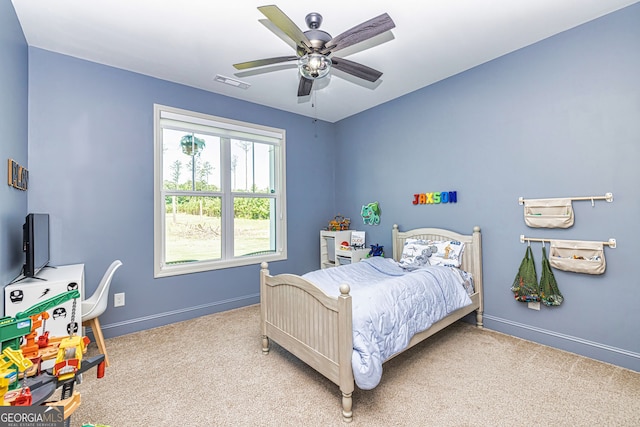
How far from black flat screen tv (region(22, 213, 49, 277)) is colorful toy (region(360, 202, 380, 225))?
3.39 m

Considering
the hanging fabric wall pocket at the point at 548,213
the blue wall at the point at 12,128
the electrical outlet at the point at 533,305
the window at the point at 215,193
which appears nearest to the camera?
the blue wall at the point at 12,128

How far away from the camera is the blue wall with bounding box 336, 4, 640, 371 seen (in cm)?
224

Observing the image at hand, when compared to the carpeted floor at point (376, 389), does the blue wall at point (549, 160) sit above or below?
above

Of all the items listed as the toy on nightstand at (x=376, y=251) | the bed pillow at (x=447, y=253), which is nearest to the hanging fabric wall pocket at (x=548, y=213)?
the bed pillow at (x=447, y=253)

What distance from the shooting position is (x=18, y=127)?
7.42 feet

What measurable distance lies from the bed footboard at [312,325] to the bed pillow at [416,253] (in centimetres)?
135

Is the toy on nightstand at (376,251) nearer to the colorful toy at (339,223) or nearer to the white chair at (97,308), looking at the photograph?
the colorful toy at (339,223)

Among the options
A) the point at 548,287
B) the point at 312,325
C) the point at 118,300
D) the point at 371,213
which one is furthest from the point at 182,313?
the point at 548,287

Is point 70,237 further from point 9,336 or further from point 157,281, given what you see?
point 9,336

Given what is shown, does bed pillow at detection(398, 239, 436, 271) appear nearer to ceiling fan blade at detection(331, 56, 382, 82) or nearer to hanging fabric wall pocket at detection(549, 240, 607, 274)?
hanging fabric wall pocket at detection(549, 240, 607, 274)

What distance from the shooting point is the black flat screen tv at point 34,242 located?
6.82 feet

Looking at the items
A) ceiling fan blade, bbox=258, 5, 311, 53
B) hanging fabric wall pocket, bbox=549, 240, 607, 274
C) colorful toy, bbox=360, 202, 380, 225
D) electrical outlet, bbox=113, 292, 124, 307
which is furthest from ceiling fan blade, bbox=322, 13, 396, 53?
electrical outlet, bbox=113, 292, 124, 307

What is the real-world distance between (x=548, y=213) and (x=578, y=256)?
1.31 ft

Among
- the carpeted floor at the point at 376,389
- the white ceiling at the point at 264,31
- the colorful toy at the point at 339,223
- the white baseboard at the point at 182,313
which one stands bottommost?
the carpeted floor at the point at 376,389
